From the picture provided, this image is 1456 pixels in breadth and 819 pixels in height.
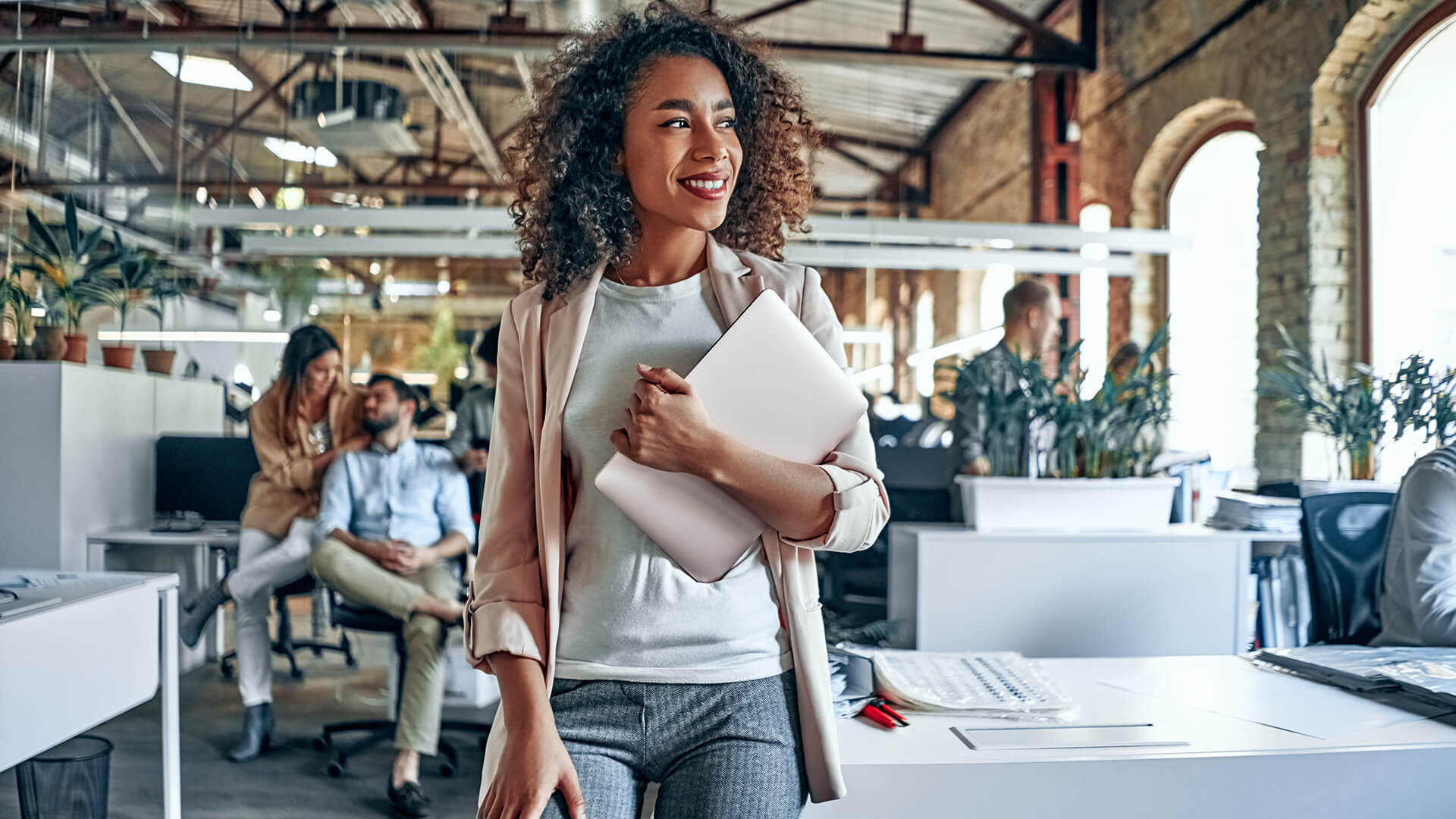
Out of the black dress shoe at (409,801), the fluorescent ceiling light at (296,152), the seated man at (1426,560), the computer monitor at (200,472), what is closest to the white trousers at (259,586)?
the computer monitor at (200,472)

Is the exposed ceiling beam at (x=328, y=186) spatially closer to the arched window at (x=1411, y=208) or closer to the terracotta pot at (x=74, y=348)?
the terracotta pot at (x=74, y=348)

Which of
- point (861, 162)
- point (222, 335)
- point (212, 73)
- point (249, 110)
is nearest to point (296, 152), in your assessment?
point (249, 110)

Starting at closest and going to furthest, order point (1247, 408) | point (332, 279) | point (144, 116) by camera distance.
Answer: point (1247, 408) < point (144, 116) < point (332, 279)

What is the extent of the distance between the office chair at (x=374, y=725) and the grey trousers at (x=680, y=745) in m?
2.74

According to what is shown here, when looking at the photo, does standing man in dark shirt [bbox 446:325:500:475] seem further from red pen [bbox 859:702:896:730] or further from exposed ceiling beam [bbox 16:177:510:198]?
exposed ceiling beam [bbox 16:177:510:198]

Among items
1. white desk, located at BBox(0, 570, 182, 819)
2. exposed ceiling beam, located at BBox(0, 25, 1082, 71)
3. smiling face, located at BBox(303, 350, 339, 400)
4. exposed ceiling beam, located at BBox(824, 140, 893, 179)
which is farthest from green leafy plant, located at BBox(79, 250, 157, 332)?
exposed ceiling beam, located at BBox(824, 140, 893, 179)

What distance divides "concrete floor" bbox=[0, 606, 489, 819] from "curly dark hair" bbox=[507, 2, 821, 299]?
8.26 feet

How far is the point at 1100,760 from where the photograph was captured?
131 centimetres

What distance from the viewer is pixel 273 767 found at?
360cm

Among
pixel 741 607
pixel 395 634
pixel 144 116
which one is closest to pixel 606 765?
pixel 741 607

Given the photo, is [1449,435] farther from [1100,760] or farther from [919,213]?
[919,213]

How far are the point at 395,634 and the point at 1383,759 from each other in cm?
307

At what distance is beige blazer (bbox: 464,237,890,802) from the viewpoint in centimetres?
104

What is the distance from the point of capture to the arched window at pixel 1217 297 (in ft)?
22.5
